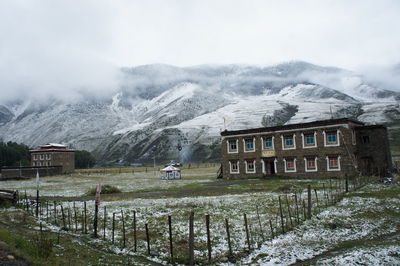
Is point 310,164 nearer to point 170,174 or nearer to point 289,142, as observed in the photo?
point 289,142

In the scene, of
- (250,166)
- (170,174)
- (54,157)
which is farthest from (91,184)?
(54,157)

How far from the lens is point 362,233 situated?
15.9 meters

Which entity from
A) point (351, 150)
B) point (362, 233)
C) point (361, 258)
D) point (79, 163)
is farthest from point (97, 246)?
point (79, 163)

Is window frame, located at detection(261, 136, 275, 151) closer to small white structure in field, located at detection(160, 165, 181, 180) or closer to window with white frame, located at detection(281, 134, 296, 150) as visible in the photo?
window with white frame, located at detection(281, 134, 296, 150)

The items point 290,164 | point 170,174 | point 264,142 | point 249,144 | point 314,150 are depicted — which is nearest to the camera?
point 314,150

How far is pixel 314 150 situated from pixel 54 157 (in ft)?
309

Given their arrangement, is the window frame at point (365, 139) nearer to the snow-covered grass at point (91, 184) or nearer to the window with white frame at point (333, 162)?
the window with white frame at point (333, 162)

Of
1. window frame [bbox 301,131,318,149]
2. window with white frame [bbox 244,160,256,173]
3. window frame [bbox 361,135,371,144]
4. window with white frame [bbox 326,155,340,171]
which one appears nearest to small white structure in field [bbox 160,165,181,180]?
window with white frame [bbox 244,160,256,173]

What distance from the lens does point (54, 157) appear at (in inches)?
4414

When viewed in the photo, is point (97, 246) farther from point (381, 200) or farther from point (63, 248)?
point (381, 200)

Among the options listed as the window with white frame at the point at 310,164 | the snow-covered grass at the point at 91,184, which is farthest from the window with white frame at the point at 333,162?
the snow-covered grass at the point at 91,184

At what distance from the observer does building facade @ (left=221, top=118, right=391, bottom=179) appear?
46.8 m

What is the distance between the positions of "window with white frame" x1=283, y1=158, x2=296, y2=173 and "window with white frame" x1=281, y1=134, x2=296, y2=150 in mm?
1954

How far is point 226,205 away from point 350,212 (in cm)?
884
